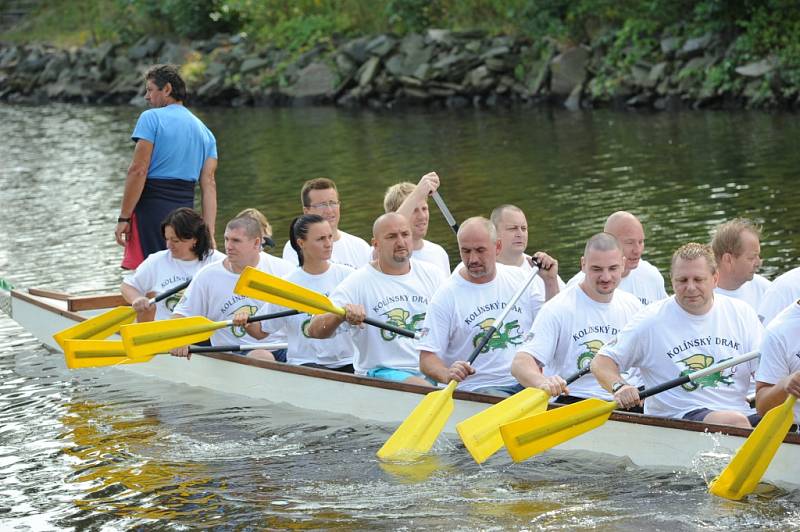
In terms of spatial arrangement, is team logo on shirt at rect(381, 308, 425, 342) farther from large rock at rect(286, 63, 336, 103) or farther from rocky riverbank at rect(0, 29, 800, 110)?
large rock at rect(286, 63, 336, 103)

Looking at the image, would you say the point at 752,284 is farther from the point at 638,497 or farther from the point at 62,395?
the point at 62,395

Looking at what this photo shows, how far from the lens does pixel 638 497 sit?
25.5 feet

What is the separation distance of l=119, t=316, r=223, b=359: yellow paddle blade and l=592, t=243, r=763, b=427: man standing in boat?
3.24m

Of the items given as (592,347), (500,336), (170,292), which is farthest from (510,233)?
(170,292)

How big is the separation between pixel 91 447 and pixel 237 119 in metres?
25.3

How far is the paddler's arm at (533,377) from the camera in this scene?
7.92 meters

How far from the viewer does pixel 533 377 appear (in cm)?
810

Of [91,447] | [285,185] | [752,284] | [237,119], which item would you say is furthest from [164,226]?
[237,119]

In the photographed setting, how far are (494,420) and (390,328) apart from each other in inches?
54.1

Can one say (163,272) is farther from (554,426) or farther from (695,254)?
(695,254)

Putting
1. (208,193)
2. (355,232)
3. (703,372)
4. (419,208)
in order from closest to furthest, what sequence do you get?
(703,372) → (419,208) → (208,193) → (355,232)

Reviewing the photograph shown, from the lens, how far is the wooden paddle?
9852 millimetres

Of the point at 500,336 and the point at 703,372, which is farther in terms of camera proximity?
the point at 500,336

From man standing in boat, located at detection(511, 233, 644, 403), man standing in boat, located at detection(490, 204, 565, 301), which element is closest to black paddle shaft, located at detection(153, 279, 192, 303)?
man standing in boat, located at detection(490, 204, 565, 301)
